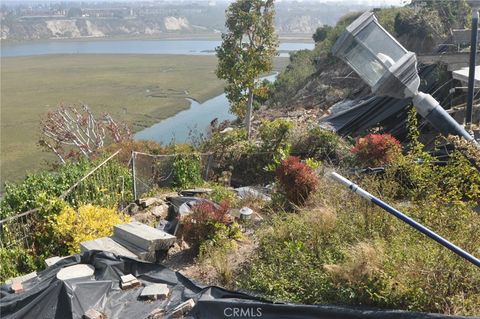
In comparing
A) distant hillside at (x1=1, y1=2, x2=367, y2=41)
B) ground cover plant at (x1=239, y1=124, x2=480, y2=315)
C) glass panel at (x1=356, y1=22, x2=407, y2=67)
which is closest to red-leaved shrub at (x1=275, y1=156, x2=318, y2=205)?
ground cover plant at (x1=239, y1=124, x2=480, y2=315)

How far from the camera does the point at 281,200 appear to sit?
7254 millimetres

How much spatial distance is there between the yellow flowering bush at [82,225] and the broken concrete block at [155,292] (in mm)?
1878

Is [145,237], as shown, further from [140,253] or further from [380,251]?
[380,251]

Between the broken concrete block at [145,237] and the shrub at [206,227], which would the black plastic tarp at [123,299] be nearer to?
the broken concrete block at [145,237]

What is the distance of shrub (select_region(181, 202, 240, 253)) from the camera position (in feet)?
19.9

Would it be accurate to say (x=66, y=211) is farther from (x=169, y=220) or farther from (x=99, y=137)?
(x=99, y=137)

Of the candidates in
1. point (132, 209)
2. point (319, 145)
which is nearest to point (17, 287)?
point (132, 209)

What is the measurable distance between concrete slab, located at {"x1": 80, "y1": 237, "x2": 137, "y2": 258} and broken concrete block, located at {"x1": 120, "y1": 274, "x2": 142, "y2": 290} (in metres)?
0.45

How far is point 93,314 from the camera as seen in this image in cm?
481

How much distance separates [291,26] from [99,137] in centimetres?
13665

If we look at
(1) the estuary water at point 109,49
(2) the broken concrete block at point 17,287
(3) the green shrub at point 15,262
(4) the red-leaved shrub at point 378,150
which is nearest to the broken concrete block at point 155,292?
(2) the broken concrete block at point 17,287

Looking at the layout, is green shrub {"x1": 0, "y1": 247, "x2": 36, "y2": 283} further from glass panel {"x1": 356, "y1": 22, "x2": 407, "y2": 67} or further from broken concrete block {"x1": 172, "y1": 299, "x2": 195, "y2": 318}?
glass panel {"x1": 356, "y1": 22, "x2": 407, "y2": 67}

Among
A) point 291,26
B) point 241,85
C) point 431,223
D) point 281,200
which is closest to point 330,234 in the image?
point 431,223

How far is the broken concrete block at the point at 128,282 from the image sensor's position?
5250 mm
